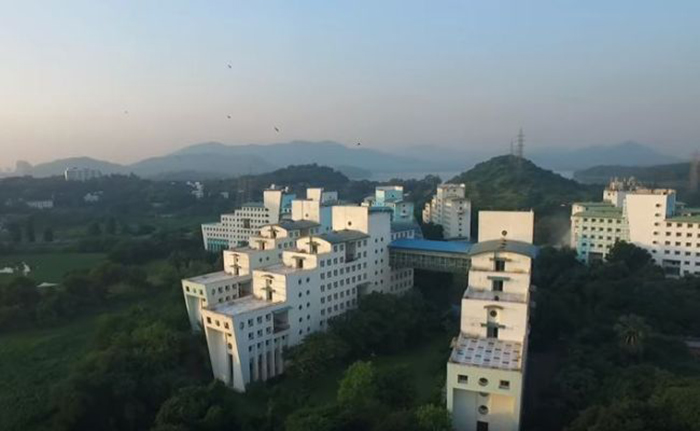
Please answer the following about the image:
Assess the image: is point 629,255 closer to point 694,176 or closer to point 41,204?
point 694,176

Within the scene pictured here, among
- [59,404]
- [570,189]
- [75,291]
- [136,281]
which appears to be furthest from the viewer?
[570,189]

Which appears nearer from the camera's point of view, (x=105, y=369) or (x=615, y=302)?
(x=105, y=369)

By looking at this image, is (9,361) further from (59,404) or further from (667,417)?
(667,417)

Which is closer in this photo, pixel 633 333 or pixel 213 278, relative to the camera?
pixel 633 333

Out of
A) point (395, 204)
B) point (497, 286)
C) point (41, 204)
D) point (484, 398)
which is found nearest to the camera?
point (484, 398)

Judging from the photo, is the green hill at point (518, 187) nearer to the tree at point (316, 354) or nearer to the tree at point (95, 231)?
the tree at point (316, 354)

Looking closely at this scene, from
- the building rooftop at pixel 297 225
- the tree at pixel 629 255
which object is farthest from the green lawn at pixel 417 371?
the tree at pixel 629 255

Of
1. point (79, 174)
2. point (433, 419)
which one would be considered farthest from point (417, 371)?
point (79, 174)

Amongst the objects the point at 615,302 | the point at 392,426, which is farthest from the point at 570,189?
the point at 392,426
